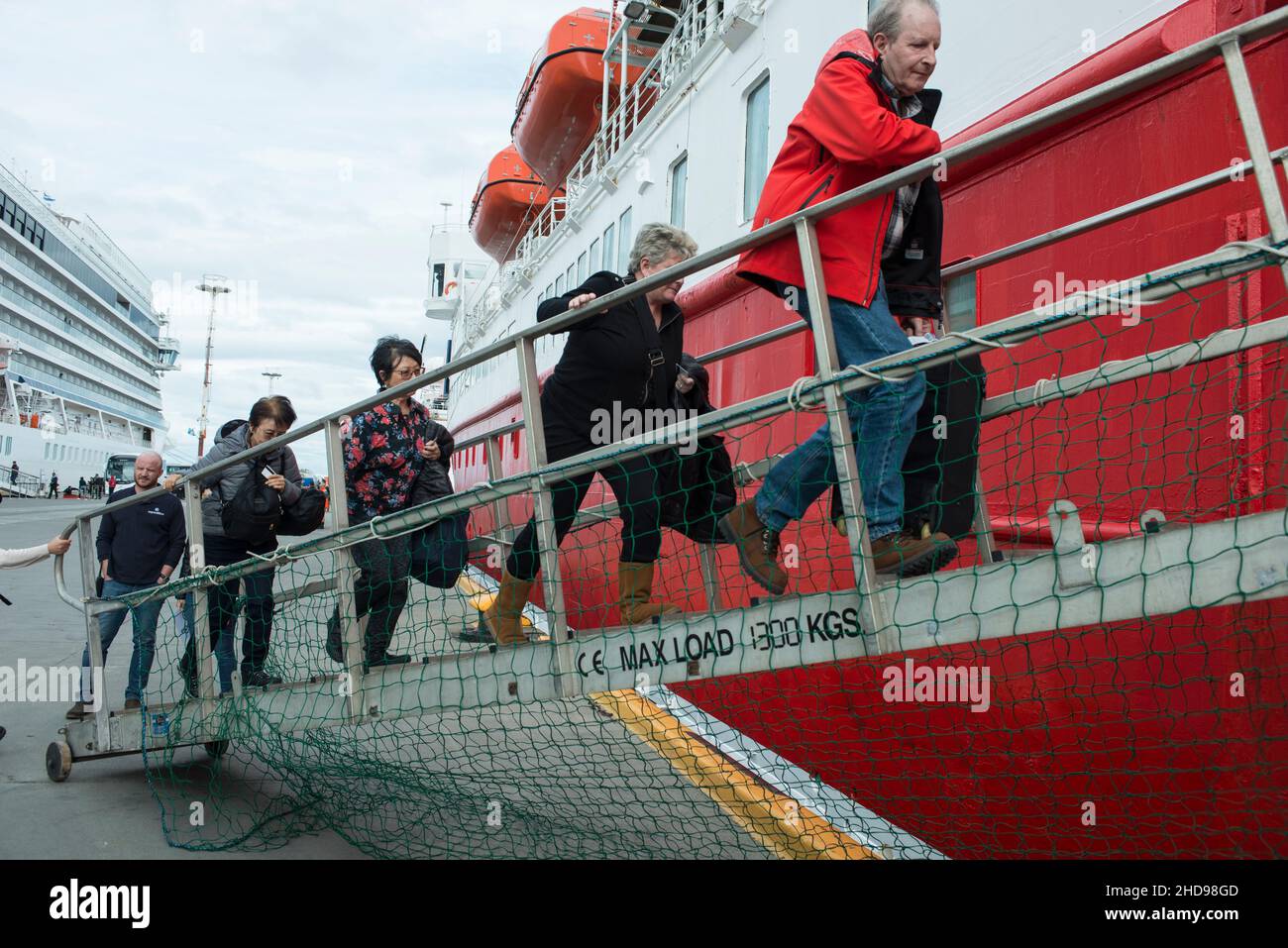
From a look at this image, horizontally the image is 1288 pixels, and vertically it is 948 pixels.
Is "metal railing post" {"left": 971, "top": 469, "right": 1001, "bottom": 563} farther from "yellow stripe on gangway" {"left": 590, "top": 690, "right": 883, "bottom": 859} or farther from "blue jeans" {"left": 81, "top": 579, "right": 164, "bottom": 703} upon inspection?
"blue jeans" {"left": 81, "top": 579, "right": 164, "bottom": 703}

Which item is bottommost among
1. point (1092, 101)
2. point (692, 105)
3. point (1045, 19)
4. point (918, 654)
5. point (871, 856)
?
point (871, 856)

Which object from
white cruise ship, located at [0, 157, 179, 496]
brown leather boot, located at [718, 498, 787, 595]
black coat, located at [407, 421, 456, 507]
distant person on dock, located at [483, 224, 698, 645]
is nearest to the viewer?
brown leather boot, located at [718, 498, 787, 595]

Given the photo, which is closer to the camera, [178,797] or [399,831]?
[399,831]

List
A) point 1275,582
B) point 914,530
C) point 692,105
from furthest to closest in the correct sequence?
point 692,105 → point 914,530 → point 1275,582

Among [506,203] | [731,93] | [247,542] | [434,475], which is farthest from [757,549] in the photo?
[506,203]

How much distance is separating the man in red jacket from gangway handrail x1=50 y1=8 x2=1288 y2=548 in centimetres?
14

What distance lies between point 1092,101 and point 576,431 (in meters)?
1.84

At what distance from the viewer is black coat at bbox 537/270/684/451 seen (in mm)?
3299

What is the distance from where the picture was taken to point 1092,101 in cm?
209

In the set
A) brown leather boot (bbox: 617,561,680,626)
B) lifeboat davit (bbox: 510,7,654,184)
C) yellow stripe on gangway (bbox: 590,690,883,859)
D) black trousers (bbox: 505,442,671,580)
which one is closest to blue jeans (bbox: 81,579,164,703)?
yellow stripe on gangway (bbox: 590,690,883,859)

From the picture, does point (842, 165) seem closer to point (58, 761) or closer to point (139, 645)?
point (139, 645)

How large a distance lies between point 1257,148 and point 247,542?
4.49 m
